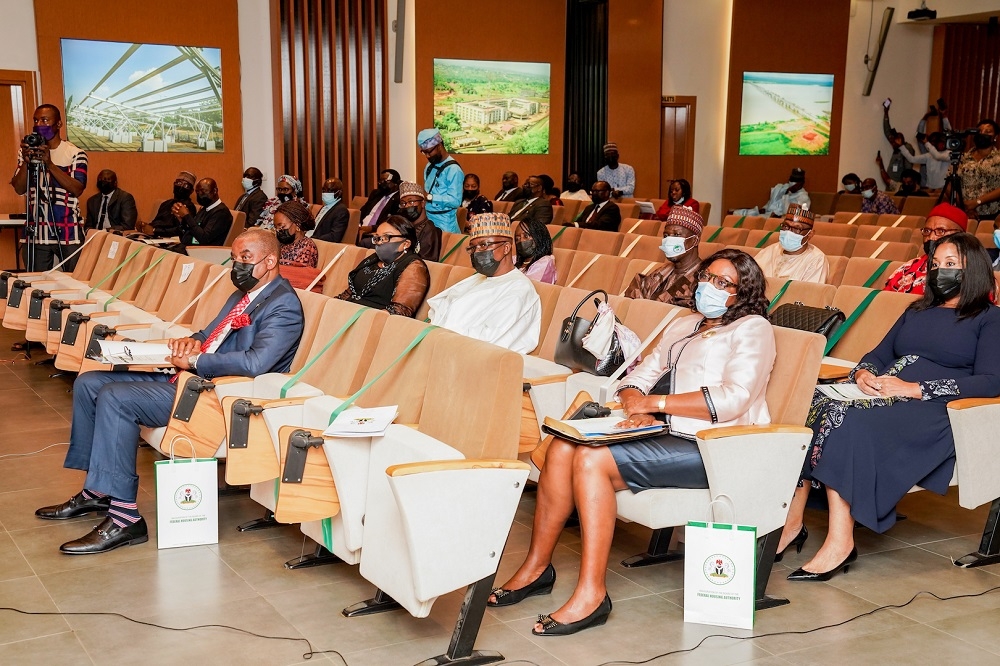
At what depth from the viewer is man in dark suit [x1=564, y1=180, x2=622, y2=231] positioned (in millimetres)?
10141

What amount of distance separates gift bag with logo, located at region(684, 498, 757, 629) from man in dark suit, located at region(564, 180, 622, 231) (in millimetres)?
7046

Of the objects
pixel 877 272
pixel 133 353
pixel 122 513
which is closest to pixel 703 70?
pixel 877 272

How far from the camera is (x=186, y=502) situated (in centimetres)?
395

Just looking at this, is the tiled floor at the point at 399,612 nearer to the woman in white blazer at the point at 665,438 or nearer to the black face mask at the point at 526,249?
the woman in white blazer at the point at 665,438

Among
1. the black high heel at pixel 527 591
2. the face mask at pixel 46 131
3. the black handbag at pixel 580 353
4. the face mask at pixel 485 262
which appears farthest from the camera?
the face mask at pixel 46 131

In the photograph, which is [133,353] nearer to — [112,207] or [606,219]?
[606,219]

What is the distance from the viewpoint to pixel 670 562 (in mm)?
3900

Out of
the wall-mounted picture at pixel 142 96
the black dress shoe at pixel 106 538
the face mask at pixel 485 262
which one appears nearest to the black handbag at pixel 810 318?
the face mask at pixel 485 262

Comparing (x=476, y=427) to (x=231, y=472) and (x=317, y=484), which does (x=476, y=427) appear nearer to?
(x=317, y=484)

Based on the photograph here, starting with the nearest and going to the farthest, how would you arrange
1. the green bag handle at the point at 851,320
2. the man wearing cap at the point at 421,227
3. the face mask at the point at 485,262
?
the green bag handle at the point at 851,320 < the face mask at the point at 485,262 < the man wearing cap at the point at 421,227

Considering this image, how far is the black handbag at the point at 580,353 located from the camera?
411 cm

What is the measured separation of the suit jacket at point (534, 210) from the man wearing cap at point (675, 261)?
3.34m

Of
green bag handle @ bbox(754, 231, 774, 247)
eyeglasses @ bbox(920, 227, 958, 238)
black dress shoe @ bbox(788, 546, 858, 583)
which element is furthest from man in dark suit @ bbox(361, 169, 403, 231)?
black dress shoe @ bbox(788, 546, 858, 583)

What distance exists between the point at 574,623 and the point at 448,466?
777mm
